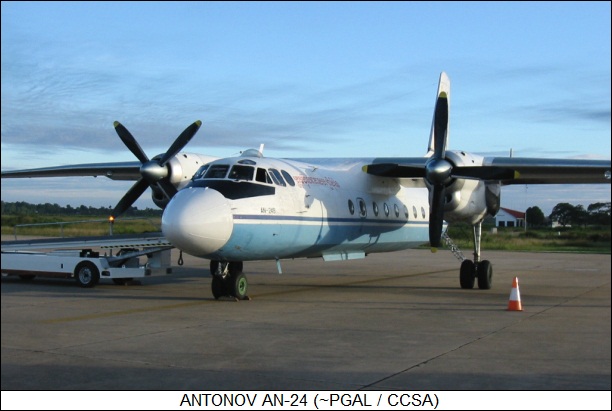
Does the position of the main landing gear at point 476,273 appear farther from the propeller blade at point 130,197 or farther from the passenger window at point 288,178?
the propeller blade at point 130,197

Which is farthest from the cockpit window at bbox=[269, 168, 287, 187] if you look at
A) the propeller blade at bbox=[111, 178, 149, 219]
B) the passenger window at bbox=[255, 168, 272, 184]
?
the propeller blade at bbox=[111, 178, 149, 219]

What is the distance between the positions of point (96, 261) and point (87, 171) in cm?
505

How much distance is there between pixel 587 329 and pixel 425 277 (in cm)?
1172

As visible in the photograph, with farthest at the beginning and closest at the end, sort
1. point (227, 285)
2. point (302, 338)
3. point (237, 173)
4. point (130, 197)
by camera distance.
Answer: point (130, 197) < point (227, 285) < point (237, 173) < point (302, 338)

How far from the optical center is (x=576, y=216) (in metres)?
11.6

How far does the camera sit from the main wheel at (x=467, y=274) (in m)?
18.4

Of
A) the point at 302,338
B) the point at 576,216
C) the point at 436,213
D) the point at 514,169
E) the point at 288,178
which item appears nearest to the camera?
the point at 302,338

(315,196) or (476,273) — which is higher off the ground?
(315,196)

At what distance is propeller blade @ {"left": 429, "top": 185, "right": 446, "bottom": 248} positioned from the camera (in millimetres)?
16734

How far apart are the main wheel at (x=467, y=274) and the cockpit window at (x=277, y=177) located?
6402mm

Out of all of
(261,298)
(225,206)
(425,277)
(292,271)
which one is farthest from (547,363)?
(292,271)

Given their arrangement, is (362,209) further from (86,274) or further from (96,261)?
(86,274)

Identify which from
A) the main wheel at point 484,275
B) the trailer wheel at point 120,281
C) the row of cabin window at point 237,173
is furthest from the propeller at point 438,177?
the trailer wheel at point 120,281

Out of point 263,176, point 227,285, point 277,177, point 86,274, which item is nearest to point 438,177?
point 277,177
